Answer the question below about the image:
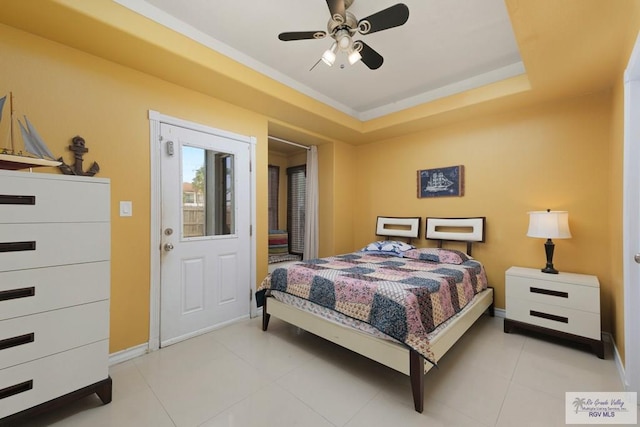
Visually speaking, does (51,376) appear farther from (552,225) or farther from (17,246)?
(552,225)

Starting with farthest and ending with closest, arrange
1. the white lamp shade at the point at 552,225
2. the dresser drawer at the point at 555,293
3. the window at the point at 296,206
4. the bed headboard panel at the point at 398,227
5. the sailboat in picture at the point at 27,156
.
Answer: the window at the point at 296,206, the bed headboard panel at the point at 398,227, the white lamp shade at the point at 552,225, the dresser drawer at the point at 555,293, the sailboat in picture at the point at 27,156

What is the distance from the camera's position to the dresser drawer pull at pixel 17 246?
1368mm

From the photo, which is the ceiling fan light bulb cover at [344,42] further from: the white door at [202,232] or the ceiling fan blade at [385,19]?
the white door at [202,232]

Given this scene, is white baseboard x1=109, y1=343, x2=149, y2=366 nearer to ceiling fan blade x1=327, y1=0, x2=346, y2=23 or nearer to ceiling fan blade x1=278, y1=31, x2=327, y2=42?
ceiling fan blade x1=278, y1=31, x2=327, y2=42

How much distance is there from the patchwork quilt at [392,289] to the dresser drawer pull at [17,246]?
68.1 inches

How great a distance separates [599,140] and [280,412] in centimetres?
366

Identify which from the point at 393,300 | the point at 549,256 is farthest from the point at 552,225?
the point at 393,300

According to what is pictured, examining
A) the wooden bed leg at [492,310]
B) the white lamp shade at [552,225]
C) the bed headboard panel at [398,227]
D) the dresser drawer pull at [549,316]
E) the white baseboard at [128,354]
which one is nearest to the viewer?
the white baseboard at [128,354]

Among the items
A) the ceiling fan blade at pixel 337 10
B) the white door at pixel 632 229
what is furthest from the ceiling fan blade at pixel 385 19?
the white door at pixel 632 229

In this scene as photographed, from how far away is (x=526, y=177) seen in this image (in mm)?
2955

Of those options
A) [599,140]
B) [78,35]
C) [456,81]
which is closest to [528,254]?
[599,140]

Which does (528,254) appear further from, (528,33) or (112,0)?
(112,0)

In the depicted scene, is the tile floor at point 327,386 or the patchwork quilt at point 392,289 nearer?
the tile floor at point 327,386

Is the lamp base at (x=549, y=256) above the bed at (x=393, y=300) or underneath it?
above
